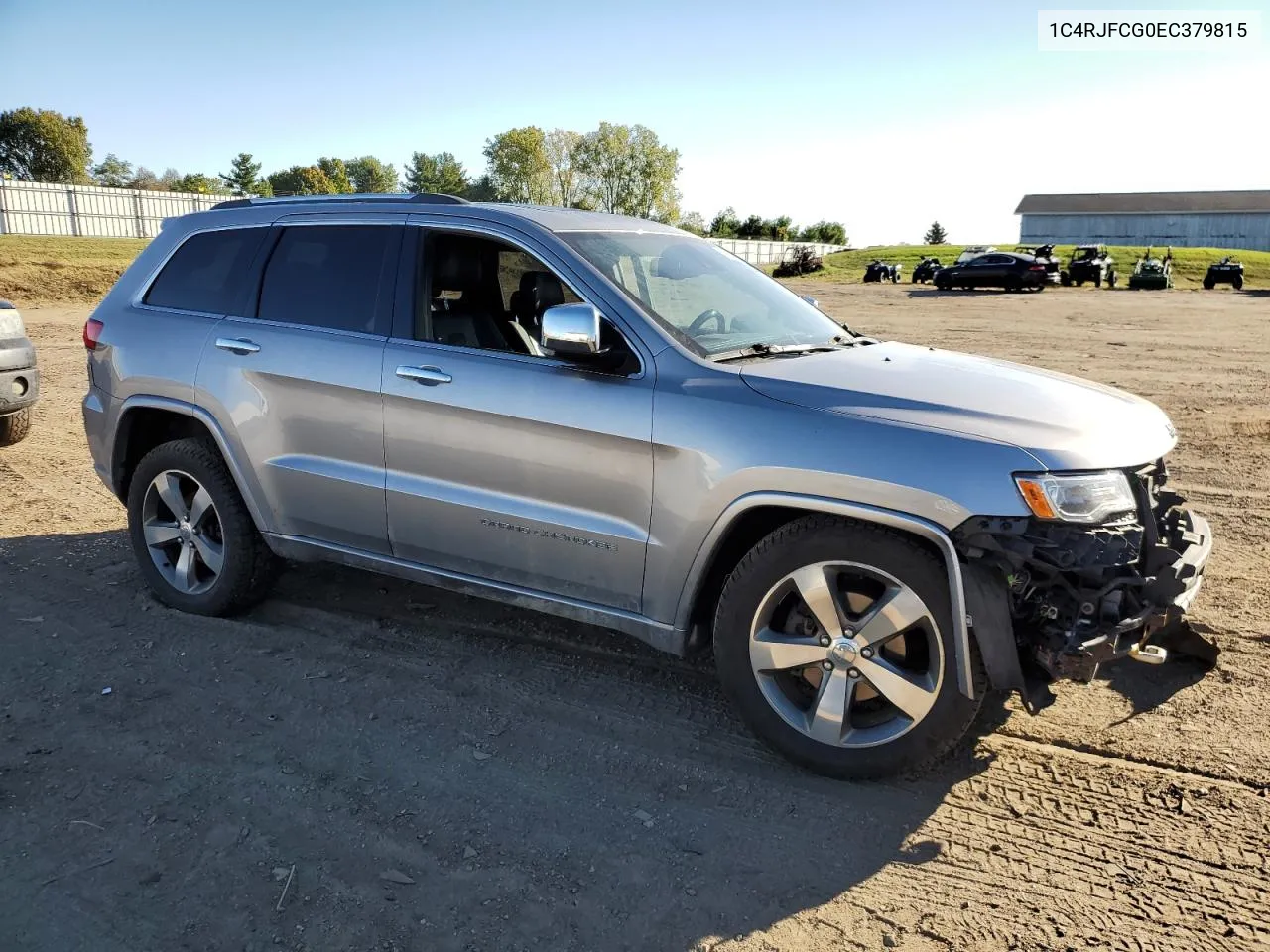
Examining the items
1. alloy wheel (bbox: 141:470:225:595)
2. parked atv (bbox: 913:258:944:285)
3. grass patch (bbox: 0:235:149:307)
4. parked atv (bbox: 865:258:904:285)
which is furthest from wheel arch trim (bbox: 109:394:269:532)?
parked atv (bbox: 865:258:904:285)

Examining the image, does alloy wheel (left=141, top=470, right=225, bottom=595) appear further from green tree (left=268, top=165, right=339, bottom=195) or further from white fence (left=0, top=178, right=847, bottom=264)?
green tree (left=268, top=165, right=339, bottom=195)

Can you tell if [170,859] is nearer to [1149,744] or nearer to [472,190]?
[1149,744]

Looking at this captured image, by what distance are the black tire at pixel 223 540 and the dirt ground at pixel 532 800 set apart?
110 mm

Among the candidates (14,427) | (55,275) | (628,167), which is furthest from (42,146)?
(14,427)

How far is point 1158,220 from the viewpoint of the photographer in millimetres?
90188

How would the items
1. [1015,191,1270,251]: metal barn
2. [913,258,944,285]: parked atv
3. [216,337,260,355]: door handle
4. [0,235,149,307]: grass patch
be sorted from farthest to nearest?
1. [1015,191,1270,251]: metal barn
2. [913,258,944,285]: parked atv
3. [0,235,149,307]: grass patch
4. [216,337,260,355]: door handle

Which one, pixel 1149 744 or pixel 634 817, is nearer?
pixel 634 817

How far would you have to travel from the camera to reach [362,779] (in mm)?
3484

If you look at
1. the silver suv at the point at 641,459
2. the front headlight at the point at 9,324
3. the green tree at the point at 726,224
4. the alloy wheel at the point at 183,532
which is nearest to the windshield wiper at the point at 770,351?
the silver suv at the point at 641,459

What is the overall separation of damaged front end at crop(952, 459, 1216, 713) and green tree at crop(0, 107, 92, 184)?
96.6 meters

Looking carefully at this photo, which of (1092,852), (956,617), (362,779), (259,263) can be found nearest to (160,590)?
(259,263)

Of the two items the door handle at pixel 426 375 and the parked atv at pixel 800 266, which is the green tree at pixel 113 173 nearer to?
the parked atv at pixel 800 266

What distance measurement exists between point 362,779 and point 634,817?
3.26 ft

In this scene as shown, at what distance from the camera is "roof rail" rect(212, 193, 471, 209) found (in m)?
4.43
